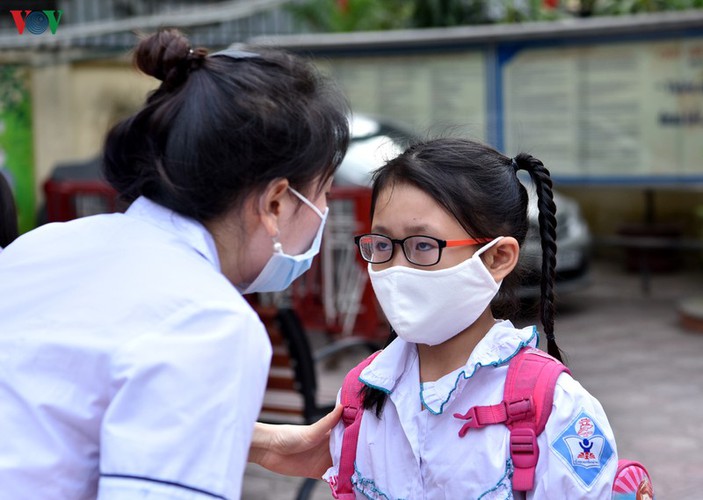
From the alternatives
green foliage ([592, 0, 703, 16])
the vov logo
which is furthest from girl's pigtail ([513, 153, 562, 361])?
green foliage ([592, 0, 703, 16])

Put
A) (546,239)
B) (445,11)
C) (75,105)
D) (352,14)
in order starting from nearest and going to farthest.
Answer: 1. (546,239)
2. (75,105)
3. (445,11)
4. (352,14)

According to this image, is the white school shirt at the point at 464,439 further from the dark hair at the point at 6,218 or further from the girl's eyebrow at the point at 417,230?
the dark hair at the point at 6,218

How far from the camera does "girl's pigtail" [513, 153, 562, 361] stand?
210 centimetres

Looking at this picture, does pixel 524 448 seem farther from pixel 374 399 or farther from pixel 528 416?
pixel 374 399

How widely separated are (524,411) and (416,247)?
15.3 inches

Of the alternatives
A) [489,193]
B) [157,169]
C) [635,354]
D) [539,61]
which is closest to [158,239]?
[157,169]

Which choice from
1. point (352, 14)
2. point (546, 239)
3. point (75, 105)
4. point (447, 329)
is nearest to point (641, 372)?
point (546, 239)

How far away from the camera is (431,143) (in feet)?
6.98

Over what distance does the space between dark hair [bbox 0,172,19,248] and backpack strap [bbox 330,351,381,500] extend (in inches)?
44.8

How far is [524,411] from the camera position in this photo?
183cm

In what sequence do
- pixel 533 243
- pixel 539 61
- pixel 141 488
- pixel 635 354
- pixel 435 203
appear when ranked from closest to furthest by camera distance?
pixel 141 488
pixel 435 203
pixel 533 243
pixel 635 354
pixel 539 61

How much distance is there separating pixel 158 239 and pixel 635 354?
6.09 meters

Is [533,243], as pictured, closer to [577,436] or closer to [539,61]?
[539,61]

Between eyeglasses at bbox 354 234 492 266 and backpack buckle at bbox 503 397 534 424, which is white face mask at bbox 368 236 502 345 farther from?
backpack buckle at bbox 503 397 534 424
